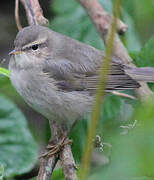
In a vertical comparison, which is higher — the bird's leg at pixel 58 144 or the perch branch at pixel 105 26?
the perch branch at pixel 105 26

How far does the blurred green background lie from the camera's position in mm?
826

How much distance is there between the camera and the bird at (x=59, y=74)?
332 cm

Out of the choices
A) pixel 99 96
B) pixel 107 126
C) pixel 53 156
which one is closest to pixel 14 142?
pixel 53 156

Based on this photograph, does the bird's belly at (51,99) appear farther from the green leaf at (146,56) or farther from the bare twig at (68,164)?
the green leaf at (146,56)

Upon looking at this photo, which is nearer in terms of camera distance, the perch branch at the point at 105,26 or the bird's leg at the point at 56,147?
the bird's leg at the point at 56,147

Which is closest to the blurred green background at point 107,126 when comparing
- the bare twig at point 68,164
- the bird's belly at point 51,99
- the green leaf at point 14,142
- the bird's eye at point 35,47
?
the green leaf at point 14,142

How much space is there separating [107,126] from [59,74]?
1.55 meters

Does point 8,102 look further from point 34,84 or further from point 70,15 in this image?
point 70,15

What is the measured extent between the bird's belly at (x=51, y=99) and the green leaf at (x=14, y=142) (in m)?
0.32

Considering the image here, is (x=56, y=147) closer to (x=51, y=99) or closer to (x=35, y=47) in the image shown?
(x=51, y=99)

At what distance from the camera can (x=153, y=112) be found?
0.86 meters

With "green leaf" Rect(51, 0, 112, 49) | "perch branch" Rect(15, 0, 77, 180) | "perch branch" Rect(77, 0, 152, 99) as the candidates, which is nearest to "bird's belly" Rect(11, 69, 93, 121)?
"perch branch" Rect(15, 0, 77, 180)

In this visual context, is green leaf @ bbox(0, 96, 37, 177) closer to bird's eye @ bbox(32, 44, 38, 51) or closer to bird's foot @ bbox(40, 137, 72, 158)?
bird's foot @ bbox(40, 137, 72, 158)

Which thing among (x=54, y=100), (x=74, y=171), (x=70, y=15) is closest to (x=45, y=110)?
(x=54, y=100)
